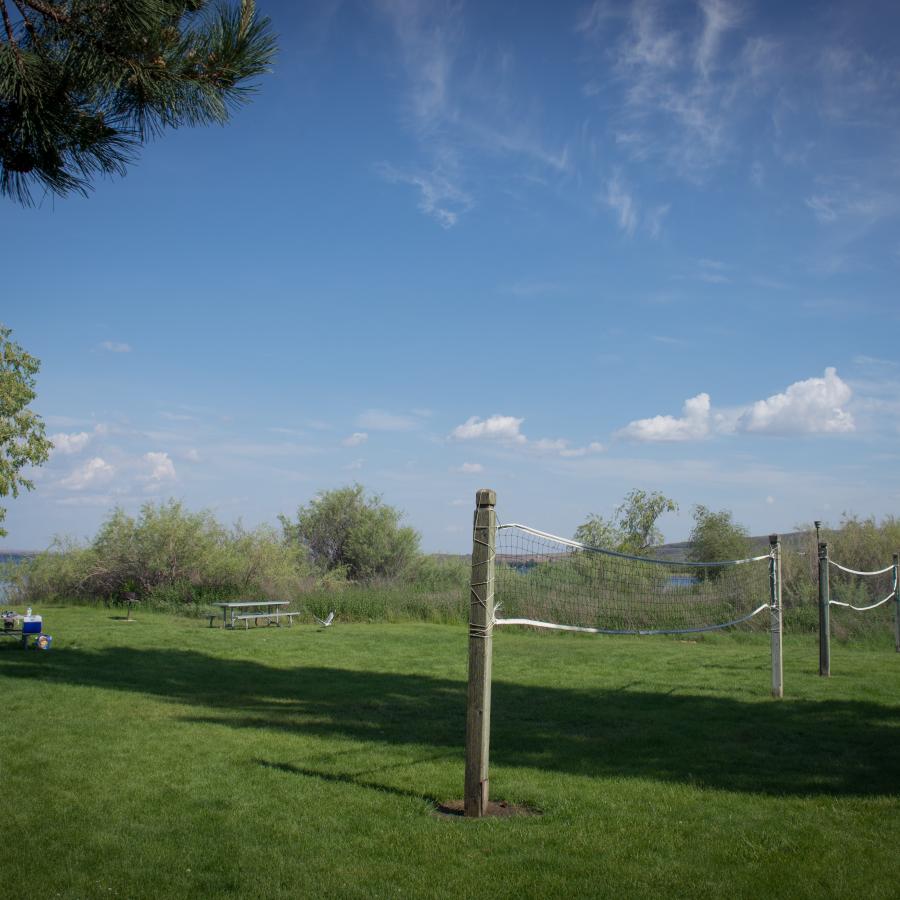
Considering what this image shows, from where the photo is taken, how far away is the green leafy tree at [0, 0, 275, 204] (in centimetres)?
580

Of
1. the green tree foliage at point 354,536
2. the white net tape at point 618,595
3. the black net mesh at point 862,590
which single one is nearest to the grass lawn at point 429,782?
the white net tape at point 618,595

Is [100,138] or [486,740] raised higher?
[100,138]

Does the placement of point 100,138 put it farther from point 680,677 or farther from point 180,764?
point 680,677

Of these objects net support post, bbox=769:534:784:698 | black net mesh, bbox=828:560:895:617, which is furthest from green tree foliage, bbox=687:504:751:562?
net support post, bbox=769:534:784:698

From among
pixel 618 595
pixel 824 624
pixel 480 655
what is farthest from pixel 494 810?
pixel 618 595

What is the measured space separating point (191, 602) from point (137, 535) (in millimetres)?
2346

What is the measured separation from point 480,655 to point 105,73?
4.75 meters

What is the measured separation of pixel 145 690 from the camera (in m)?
9.63

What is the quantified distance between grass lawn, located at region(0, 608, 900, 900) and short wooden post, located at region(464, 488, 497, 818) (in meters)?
0.26

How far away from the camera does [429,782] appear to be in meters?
5.93

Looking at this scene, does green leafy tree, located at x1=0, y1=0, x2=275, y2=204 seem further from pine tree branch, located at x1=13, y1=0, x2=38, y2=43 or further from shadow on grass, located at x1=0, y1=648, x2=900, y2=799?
shadow on grass, located at x1=0, y1=648, x2=900, y2=799

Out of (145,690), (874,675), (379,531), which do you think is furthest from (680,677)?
(379,531)

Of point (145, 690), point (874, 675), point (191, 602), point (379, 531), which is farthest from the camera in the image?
point (379, 531)

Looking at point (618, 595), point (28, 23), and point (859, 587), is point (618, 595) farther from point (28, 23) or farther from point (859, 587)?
point (28, 23)
